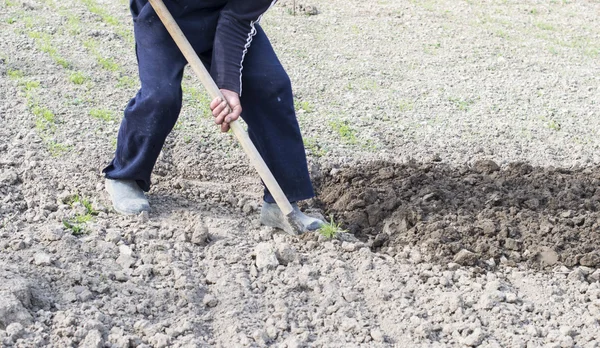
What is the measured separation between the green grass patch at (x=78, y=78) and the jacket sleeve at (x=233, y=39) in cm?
286

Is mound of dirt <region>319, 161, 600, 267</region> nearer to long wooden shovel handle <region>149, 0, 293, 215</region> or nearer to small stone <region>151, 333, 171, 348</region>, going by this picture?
long wooden shovel handle <region>149, 0, 293, 215</region>

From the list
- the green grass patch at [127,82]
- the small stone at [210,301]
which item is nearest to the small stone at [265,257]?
→ the small stone at [210,301]

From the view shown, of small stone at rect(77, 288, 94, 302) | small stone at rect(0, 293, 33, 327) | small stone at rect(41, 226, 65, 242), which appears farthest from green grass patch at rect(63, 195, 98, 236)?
small stone at rect(0, 293, 33, 327)

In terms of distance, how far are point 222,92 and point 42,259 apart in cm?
117

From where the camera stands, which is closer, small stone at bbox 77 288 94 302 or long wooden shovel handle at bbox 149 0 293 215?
small stone at bbox 77 288 94 302

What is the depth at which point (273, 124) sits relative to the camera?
163 inches

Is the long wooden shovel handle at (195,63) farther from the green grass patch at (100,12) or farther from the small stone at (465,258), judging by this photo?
the green grass patch at (100,12)

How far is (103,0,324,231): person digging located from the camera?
3.89 meters

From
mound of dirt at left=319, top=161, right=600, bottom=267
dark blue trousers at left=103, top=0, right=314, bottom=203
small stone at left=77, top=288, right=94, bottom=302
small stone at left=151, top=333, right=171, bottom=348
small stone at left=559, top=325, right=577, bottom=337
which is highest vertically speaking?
dark blue trousers at left=103, top=0, right=314, bottom=203

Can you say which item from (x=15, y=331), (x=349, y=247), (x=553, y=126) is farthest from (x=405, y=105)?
(x=15, y=331)

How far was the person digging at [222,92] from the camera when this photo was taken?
3895mm

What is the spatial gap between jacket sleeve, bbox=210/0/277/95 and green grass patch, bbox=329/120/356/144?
73.9 inches

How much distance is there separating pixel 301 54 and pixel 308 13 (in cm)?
168

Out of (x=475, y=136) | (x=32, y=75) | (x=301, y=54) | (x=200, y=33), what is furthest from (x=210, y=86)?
(x=301, y=54)
